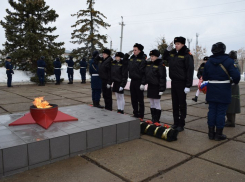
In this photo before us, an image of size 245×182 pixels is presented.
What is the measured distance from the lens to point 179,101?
4711mm

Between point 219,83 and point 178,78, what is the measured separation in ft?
2.71

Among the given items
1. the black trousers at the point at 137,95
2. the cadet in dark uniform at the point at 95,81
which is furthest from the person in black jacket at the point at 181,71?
the cadet in dark uniform at the point at 95,81

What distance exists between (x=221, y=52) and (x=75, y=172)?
Answer: 10.6 feet

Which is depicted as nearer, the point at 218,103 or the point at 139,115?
the point at 218,103

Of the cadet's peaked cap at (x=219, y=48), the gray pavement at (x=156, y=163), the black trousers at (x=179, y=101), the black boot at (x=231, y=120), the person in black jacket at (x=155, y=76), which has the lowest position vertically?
the gray pavement at (x=156, y=163)

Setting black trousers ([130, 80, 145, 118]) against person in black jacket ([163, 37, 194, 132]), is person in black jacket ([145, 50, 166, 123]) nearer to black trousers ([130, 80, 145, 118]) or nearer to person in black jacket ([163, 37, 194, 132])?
person in black jacket ([163, 37, 194, 132])

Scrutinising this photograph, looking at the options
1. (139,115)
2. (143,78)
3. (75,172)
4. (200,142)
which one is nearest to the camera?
(75,172)

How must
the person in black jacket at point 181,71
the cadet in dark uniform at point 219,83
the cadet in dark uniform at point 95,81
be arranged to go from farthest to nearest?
the cadet in dark uniform at point 95,81
the person in black jacket at point 181,71
the cadet in dark uniform at point 219,83

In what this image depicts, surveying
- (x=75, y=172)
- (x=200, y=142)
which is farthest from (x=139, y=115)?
(x=75, y=172)

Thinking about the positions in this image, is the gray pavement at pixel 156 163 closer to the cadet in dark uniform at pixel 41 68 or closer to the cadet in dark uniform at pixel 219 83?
the cadet in dark uniform at pixel 219 83

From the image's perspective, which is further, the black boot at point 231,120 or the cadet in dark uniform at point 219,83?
the black boot at point 231,120

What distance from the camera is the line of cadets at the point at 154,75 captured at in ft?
14.9

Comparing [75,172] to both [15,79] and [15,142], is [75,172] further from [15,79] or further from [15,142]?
[15,79]

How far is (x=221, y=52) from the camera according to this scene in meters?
4.08
